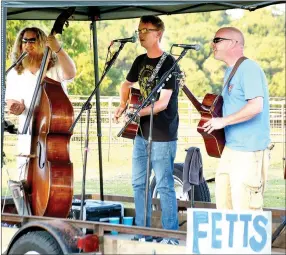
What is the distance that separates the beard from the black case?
122cm

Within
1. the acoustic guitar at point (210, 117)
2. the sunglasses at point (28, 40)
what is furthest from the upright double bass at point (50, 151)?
the acoustic guitar at point (210, 117)

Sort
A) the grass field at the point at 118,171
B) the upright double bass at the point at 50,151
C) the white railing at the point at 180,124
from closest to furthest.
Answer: the upright double bass at the point at 50,151
the grass field at the point at 118,171
the white railing at the point at 180,124

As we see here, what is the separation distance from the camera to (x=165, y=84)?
7664 millimetres

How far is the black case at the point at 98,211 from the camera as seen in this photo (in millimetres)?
8370

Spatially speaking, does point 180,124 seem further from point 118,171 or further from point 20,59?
point 20,59

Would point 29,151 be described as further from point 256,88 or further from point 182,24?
point 182,24

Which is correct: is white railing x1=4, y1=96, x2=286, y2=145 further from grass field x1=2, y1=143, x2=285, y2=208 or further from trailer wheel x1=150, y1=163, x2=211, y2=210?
trailer wheel x1=150, y1=163, x2=211, y2=210

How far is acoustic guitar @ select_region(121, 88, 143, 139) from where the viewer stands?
7.76 meters

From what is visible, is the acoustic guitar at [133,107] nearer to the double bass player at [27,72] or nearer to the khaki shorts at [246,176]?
the double bass player at [27,72]

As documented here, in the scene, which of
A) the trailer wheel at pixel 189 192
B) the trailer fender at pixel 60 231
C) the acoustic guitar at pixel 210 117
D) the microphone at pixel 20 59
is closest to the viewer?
the trailer fender at pixel 60 231

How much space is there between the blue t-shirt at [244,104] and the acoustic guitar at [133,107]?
1.08 metres

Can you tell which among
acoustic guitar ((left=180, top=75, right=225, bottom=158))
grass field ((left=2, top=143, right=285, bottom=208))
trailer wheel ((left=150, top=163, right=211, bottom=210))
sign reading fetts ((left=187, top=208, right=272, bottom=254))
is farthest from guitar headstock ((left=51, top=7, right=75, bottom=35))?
grass field ((left=2, top=143, right=285, bottom=208))

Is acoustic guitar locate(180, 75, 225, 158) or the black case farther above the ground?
acoustic guitar locate(180, 75, 225, 158)

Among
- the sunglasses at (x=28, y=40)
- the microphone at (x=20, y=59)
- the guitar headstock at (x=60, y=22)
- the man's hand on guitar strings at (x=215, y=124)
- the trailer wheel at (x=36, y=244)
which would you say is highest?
the guitar headstock at (x=60, y=22)
